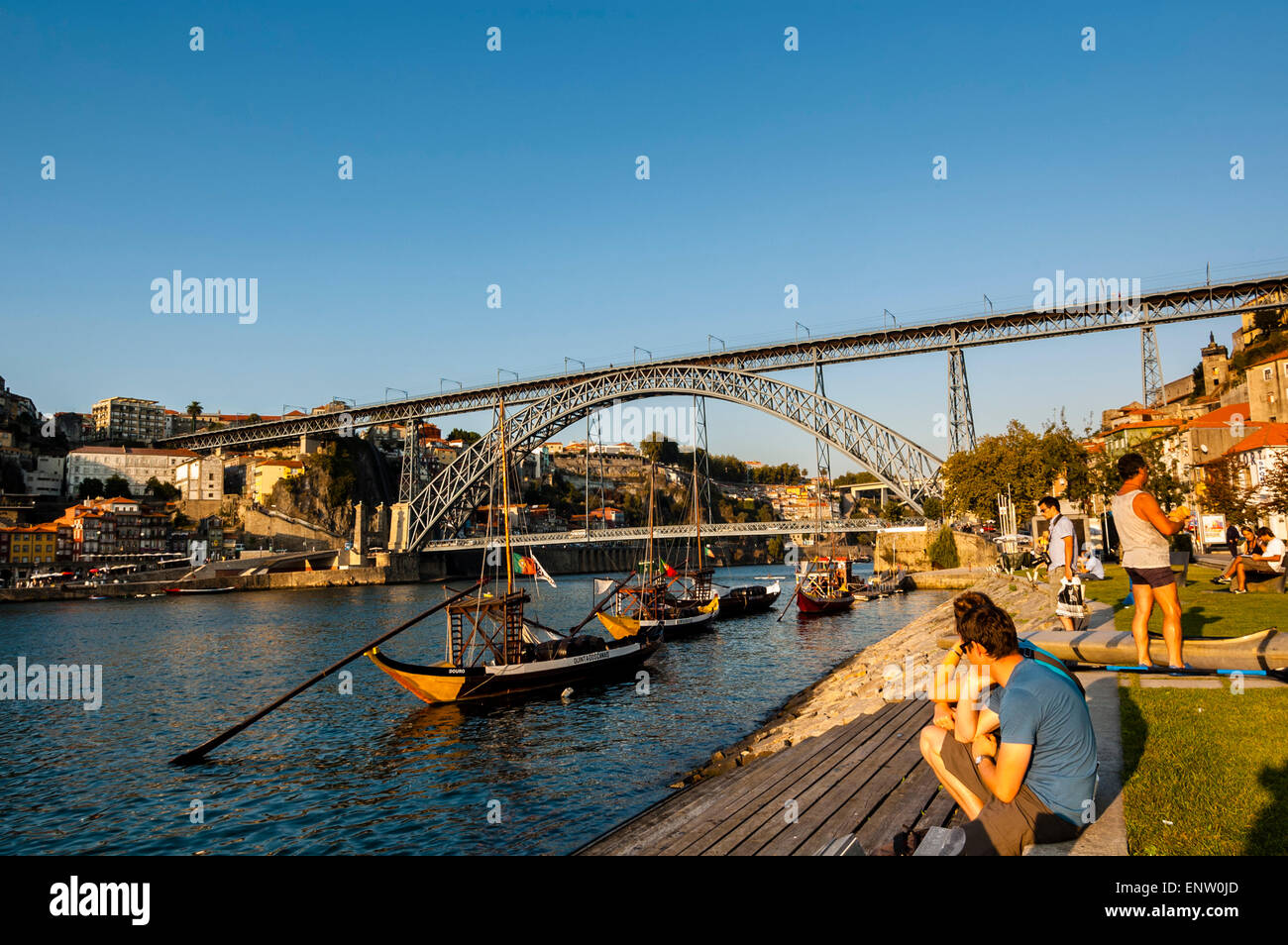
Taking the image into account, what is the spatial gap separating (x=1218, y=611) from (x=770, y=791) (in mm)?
9574

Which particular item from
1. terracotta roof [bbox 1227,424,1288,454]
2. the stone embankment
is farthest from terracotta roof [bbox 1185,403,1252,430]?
the stone embankment

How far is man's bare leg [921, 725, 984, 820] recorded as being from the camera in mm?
4246

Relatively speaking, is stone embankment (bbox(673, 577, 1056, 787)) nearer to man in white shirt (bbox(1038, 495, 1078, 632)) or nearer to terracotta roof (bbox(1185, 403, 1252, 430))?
man in white shirt (bbox(1038, 495, 1078, 632))

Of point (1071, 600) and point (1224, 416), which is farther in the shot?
point (1224, 416)

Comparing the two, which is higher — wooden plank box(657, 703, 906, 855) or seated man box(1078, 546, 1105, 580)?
seated man box(1078, 546, 1105, 580)

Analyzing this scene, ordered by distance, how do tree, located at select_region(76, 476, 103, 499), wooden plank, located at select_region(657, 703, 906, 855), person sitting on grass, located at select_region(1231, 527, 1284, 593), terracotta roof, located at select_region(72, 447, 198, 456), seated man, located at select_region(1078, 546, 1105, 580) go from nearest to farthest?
1. wooden plank, located at select_region(657, 703, 906, 855)
2. seated man, located at select_region(1078, 546, 1105, 580)
3. person sitting on grass, located at select_region(1231, 527, 1284, 593)
4. tree, located at select_region(76, 476, 103, 499)
5. terracotta roof, located at select_region(72, 447, 198, 456)

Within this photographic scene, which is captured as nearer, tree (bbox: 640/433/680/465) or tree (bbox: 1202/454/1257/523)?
tree (bbox: 1202/454/1257/523)

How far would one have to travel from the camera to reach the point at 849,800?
19.5 feet

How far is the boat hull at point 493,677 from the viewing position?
17312 millimetres

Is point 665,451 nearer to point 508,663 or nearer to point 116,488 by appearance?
point 116,488

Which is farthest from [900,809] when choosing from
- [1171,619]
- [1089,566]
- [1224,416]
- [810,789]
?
[1224,416]

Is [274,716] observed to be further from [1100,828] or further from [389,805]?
[1100,828]

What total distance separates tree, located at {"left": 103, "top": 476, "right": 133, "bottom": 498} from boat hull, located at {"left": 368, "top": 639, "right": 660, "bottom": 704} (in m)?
96.5

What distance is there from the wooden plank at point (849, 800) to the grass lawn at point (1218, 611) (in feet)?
14.6
